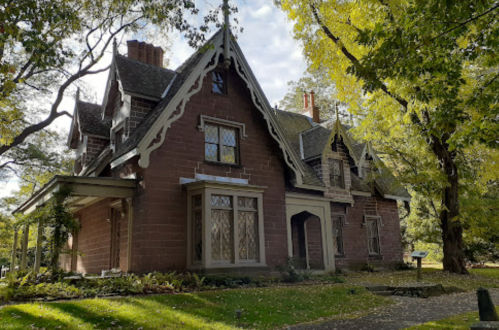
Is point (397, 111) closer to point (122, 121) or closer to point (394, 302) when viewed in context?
point (394, 302)

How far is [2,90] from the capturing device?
45.8 ft

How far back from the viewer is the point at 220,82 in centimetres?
1591

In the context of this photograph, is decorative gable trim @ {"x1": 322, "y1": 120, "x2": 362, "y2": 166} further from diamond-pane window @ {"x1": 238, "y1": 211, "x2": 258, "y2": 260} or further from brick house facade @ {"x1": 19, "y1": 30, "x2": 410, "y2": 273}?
diamond-pane window @ {"x1": 238, "y1": 211, "x2": 258, "y2": 260}

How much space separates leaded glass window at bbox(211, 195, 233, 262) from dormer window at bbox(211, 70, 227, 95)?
4.64m

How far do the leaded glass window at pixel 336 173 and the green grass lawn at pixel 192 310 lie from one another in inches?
365

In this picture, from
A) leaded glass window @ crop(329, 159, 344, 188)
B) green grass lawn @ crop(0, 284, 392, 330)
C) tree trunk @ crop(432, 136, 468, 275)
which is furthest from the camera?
leaded glass window @ crop(329, 159, 344, 188)

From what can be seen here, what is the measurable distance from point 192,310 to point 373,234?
15936 millimetres

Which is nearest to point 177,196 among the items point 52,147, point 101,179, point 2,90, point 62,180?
point 101,179

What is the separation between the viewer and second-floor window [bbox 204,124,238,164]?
1502 centimetres

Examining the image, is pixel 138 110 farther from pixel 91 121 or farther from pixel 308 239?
pixel 308 239

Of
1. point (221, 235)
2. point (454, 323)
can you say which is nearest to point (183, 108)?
point (221, 235)

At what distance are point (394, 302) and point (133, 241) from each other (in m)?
8.27

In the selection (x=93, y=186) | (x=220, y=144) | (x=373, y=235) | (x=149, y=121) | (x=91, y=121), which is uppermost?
(x=91, y=121)

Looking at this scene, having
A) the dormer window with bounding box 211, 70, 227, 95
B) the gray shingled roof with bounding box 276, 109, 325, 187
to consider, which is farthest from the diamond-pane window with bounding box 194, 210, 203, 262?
the gray shingled roof with bounding box 276, 109, 325, 187
